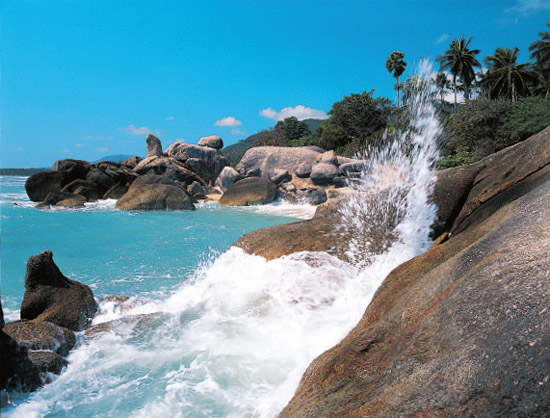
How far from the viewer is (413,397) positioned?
4.98 feet

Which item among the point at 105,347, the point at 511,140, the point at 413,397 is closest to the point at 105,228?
the point at 105,347

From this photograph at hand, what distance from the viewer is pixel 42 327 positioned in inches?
167

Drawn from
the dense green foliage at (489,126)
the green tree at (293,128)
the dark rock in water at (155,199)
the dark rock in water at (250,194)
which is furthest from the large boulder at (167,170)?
the green tree at (293,128)

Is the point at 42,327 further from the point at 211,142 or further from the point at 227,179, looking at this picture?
the point at 211,142

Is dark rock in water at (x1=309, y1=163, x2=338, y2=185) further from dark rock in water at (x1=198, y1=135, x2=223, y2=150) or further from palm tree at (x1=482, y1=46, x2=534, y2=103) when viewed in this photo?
palm tree at (x1=482, y1=46, x2=534, y2=103)

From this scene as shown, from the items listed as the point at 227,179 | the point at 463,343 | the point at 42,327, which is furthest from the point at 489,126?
the point at 42,327

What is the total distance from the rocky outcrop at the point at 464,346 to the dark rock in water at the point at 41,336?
10.5 feet

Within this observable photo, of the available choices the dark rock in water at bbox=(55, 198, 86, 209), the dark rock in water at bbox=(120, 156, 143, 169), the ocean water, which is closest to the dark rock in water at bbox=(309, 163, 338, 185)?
the dark rock in water at bbox=(55, 198, 86, 209)

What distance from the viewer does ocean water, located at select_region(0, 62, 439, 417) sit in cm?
342

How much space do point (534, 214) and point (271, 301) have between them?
12.3 ft

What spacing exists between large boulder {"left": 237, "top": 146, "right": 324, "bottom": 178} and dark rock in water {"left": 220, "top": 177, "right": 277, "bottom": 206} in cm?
647

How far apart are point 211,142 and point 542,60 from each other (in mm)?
36389

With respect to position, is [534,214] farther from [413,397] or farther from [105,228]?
[105,228]

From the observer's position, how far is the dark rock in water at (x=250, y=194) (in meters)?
22.4
